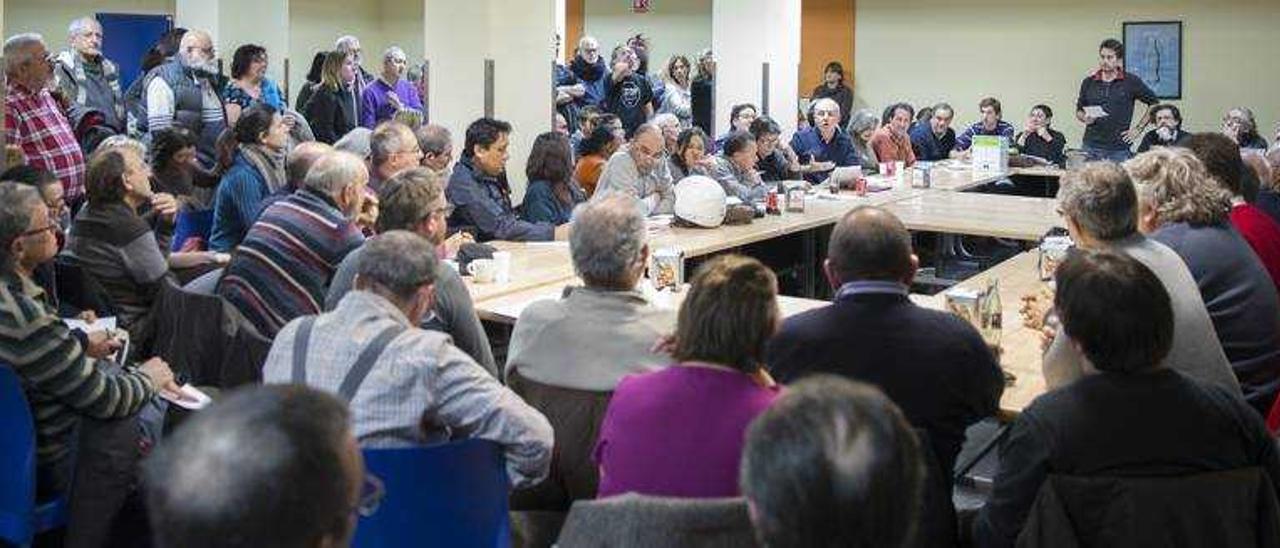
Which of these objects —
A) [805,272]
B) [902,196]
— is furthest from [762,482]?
[902,196]

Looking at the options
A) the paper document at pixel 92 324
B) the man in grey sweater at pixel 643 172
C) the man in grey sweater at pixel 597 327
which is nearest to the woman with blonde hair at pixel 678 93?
the man in grey sweater at pixel 643 172

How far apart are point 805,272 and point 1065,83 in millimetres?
7951

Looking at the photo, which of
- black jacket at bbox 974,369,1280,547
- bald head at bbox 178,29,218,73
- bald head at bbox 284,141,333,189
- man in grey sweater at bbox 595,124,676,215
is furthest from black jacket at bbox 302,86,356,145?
black jacket at bbox 974,369,1280,547

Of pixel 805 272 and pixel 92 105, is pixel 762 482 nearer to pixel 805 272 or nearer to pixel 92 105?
pixel 805 272

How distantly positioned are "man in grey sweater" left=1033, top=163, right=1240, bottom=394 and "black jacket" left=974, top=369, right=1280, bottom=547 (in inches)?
15.5

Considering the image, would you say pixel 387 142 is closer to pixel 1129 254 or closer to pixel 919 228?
pixel 919 228

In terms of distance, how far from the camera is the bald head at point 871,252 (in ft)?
10.3

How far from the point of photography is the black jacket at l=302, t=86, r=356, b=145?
9266 millimetres

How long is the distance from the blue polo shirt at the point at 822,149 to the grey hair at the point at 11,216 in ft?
23.2

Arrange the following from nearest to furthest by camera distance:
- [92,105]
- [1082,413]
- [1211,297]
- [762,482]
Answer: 1. [762,482]
2. [1082,413]
3. [1211,297]
4. [92,105]

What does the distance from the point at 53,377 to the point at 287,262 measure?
3.80ft

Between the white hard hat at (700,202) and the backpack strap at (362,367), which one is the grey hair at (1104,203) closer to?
the backpack strap at (362,367)

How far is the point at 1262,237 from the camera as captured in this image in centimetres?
441

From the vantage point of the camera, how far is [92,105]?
8.53 metres
